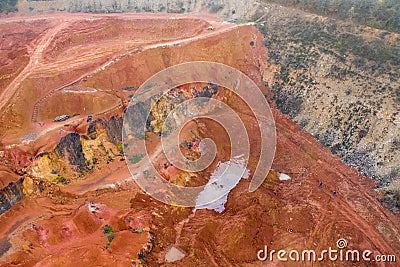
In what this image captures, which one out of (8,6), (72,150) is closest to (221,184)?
(72,150)

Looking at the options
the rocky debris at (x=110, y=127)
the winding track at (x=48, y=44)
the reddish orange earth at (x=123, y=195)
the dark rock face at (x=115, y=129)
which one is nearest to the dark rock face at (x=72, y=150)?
the reddish orange earth at (x=123, y=195)

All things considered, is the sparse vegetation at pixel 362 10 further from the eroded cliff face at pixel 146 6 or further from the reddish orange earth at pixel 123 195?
the reddish orange earth at pixel 123 195

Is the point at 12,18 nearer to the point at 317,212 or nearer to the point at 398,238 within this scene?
the point at 317,212

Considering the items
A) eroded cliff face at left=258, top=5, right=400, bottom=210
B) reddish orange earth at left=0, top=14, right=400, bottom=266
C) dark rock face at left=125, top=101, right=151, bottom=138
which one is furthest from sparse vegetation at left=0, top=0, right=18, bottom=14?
eroded cliff face at left=258, top=5, right=400, bottom=210

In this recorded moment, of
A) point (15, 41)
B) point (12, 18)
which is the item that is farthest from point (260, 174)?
point (12, 18)

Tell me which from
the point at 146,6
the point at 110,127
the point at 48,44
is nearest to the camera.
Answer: the point at 110,127

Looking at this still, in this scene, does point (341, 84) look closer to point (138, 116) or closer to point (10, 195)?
point (138, 116)
